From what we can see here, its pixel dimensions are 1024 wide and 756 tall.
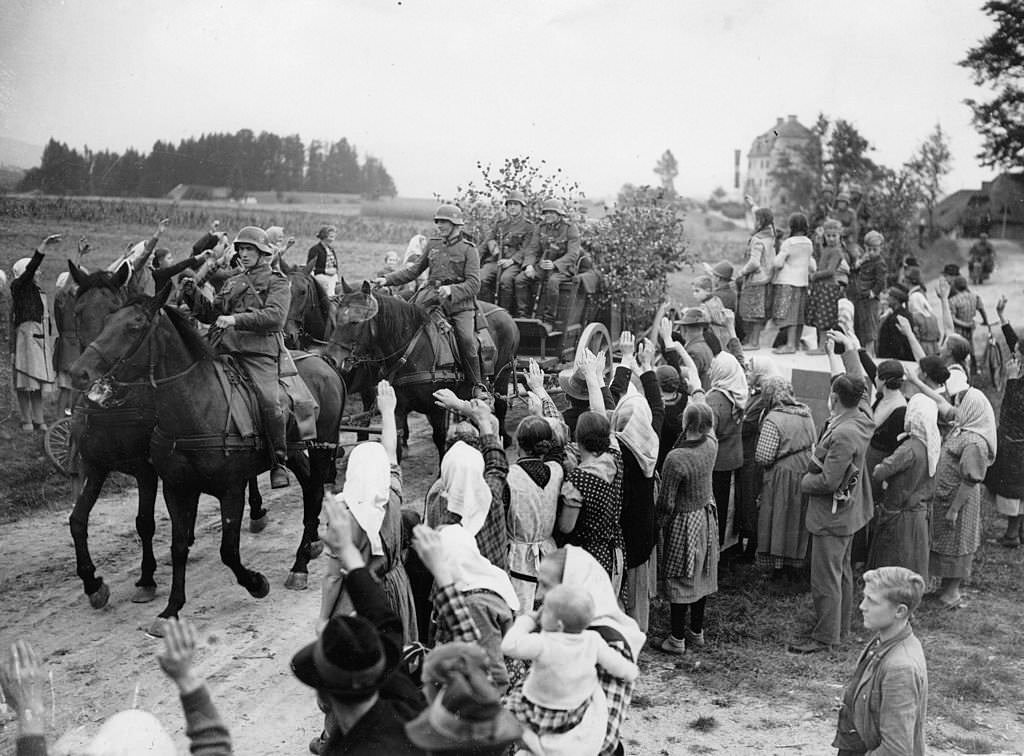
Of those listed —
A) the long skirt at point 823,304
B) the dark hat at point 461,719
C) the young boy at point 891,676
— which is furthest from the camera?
the long skirt at point 823,304

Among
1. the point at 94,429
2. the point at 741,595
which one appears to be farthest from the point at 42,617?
the point at 741,595

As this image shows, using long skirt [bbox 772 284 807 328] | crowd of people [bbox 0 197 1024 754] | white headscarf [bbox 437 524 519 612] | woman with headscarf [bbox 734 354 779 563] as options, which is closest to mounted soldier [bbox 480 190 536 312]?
crowd of people [bbox 0 197 1024 754]

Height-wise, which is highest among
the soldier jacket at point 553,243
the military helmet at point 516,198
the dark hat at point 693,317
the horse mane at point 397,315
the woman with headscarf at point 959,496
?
the military helmet at point 516,198

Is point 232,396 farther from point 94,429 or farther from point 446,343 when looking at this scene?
point 446,343

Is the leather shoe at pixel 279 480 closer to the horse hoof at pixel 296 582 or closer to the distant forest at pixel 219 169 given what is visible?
the horse hoof at pixel 296 582

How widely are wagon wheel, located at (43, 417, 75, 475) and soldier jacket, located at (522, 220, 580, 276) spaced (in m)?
5.89

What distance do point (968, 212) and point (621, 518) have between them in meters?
18.6

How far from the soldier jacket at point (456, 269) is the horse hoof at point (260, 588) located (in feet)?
12.5

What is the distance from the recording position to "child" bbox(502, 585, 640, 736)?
3.45 metres

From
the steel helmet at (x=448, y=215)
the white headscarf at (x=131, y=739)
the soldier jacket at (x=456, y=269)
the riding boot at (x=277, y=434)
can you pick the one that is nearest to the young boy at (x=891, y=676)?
the white headscarf at (x=131, y=739)

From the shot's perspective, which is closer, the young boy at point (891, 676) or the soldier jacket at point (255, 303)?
the young boy at point (891, 676)

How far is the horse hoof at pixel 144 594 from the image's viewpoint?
7488mm

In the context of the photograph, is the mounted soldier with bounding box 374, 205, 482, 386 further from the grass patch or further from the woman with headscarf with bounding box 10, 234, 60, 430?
the grass patch

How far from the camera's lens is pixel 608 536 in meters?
5.75
